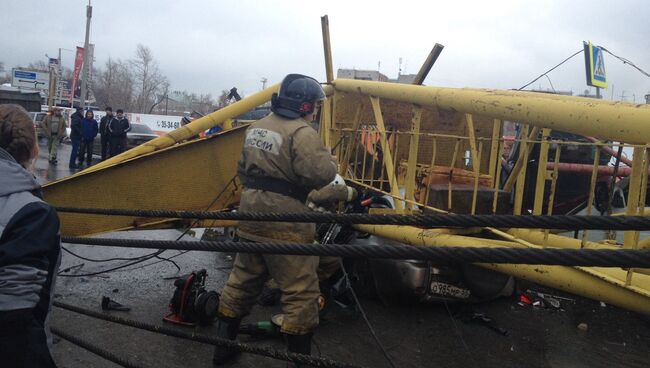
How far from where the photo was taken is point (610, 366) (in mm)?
3732

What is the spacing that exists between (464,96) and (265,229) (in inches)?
57.3

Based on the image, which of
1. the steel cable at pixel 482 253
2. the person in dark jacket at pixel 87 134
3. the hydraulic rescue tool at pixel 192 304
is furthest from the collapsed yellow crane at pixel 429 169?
the person in dark jacket at pixel 87 134

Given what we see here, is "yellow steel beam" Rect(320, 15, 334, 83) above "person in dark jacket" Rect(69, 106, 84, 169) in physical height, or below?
above

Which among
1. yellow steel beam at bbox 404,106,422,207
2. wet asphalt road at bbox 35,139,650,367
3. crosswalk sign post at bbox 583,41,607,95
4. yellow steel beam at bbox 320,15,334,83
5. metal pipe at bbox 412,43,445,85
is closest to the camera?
wet asphalt road at bbox 35,139,650,367

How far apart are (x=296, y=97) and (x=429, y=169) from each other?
4.58ft

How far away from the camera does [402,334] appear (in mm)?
4086

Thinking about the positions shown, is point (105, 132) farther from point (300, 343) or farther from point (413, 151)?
point (300, 343)

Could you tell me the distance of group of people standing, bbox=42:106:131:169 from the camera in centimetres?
1472

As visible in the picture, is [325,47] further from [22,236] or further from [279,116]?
[22,236]

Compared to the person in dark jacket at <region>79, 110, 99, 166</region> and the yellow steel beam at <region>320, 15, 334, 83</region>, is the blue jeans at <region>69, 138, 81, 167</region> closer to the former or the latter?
the person in dark jacket at <region>79, 110, 99, 166</region>

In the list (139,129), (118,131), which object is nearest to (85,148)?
(118,131)

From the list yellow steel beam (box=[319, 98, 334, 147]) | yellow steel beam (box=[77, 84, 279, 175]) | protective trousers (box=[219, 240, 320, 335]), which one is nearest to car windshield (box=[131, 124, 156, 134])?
yellow steel beam (box=[77, 84, 279, 175])

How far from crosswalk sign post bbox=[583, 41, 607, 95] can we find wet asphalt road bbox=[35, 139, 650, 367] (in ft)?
35.3

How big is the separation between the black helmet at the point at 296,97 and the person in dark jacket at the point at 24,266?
1711mm
